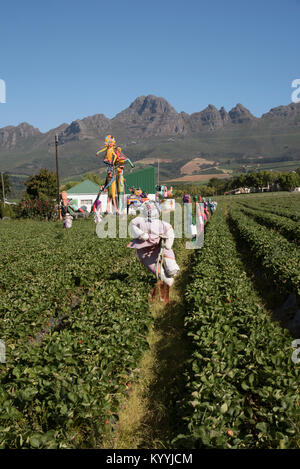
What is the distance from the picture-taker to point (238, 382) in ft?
12.5

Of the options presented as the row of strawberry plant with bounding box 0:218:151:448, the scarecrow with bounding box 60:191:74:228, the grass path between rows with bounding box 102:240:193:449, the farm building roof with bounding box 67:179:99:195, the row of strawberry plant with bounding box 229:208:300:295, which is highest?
the farm building roof with bounding box 67:179:99:195

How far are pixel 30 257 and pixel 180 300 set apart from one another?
6.44 m

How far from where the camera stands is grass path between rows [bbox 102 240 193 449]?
12.1ft

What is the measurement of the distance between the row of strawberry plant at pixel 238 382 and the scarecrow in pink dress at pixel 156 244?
1903 millimetres

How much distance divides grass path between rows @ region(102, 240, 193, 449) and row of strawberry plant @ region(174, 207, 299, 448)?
0.36 metres

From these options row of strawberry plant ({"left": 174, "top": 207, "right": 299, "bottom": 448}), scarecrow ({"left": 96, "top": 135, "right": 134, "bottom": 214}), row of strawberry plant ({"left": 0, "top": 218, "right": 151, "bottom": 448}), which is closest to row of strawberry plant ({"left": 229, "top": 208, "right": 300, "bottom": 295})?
row of strawberry plant ({"left": 174, "top": 207, "right": 299, "bottom": 448})

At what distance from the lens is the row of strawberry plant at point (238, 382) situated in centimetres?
306

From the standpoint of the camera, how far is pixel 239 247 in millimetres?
15789

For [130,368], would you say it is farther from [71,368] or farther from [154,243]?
[154,243]

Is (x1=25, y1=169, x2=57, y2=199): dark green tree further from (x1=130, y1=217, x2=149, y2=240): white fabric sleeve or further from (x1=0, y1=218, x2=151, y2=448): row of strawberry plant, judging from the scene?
(x1=0, y1=218, x2=151, y2=448): row of strawberry plant

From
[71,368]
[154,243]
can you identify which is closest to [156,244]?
[154,243]

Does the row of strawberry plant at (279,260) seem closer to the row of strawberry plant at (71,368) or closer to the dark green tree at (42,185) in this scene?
the row of strawberry plant at (71,368)

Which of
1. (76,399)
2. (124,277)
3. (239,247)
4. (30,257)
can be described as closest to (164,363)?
(76,399)
